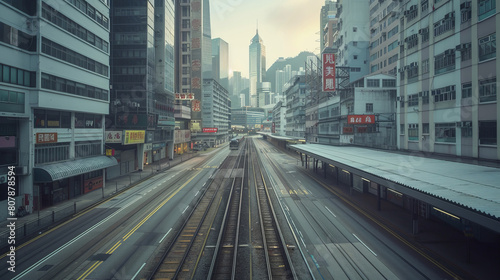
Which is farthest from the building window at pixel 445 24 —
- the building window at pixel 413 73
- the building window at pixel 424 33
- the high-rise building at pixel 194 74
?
the high-rise building at pixel 194 74

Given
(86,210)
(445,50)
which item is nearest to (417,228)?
(445,50)

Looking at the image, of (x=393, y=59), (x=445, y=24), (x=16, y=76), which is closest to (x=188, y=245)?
(x=16, y=76)

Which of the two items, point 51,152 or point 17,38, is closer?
point 17,38

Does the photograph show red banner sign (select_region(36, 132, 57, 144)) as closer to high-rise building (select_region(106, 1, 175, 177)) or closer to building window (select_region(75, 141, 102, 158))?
building window (select_region(75, 141, 102, 158))

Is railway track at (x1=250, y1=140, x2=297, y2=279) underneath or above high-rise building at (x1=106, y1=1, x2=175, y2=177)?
underneath

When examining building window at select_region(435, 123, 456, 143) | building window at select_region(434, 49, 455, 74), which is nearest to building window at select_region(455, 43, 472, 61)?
building window at select_region(434, 49, 455, 74)

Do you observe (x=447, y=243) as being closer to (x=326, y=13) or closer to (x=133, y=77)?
(x=133, y=77)

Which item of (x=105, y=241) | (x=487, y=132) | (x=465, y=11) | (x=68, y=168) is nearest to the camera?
(x=105, y=241)
